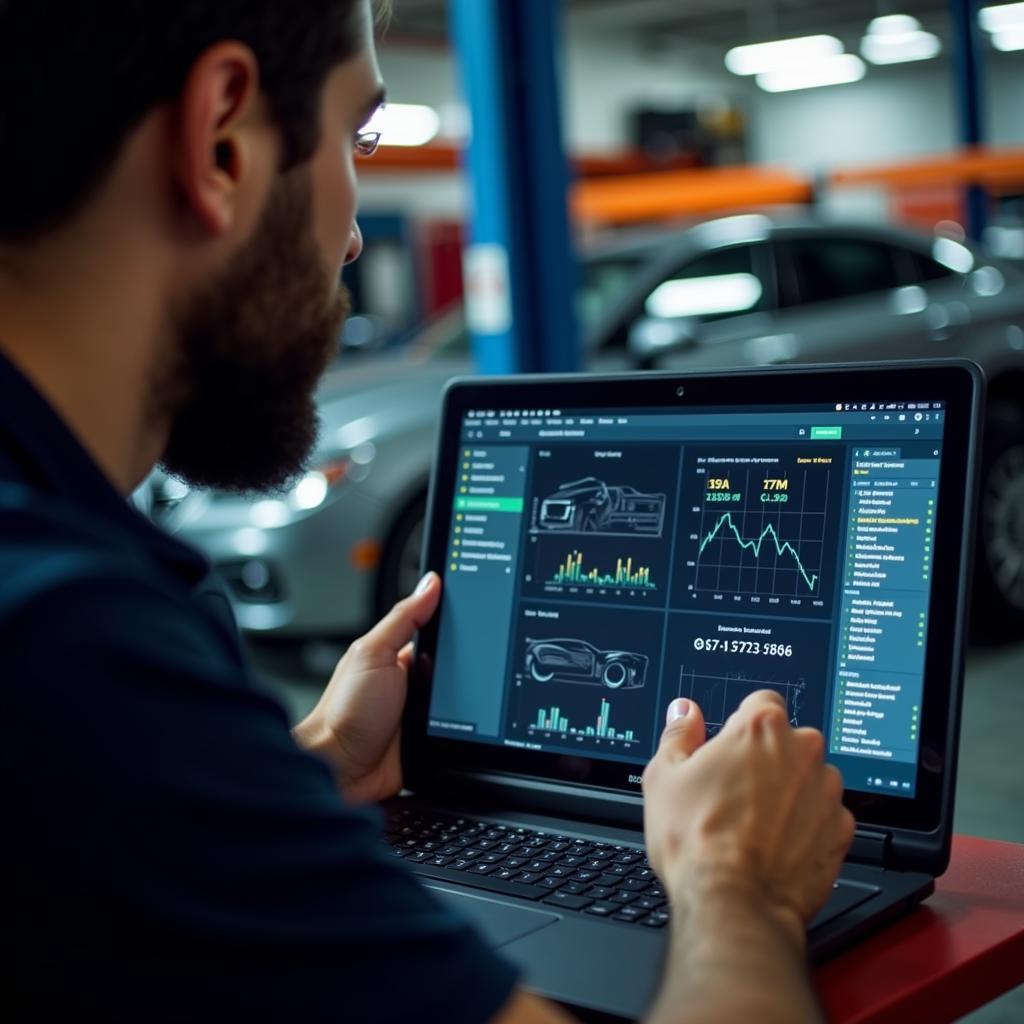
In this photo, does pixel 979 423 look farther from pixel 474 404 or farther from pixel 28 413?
pixel 28 413

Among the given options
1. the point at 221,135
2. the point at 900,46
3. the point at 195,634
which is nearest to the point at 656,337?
the point at 221,135

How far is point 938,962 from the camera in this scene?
106 centimetres

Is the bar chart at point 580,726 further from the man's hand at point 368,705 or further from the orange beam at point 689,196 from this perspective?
the orange beam at point 689,196

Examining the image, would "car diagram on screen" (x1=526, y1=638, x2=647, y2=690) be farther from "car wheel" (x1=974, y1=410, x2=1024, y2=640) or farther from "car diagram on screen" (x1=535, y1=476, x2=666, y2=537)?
"car wheel" (x1=974, y1=410, x2=1024, y2=640)

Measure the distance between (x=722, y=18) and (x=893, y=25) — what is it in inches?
82.5

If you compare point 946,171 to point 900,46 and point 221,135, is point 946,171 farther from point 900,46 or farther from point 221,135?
point 900,46

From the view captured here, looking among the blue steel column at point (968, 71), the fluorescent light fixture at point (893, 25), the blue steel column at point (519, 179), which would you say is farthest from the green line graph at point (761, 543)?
the fluorescent light fixture at point (893, 25)

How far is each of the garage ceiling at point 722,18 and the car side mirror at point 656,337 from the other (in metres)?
11.3

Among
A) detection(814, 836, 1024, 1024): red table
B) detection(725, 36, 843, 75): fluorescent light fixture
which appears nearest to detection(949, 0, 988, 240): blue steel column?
detection(725, 36, 843, 75): fluorescent light fixture

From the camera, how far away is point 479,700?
1410 millimetres

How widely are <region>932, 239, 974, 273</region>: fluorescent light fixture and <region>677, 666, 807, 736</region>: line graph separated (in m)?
4.60

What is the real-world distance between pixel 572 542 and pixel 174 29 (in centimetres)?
68

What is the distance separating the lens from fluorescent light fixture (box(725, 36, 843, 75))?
1809 cm

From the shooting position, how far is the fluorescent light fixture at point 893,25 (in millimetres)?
17594
